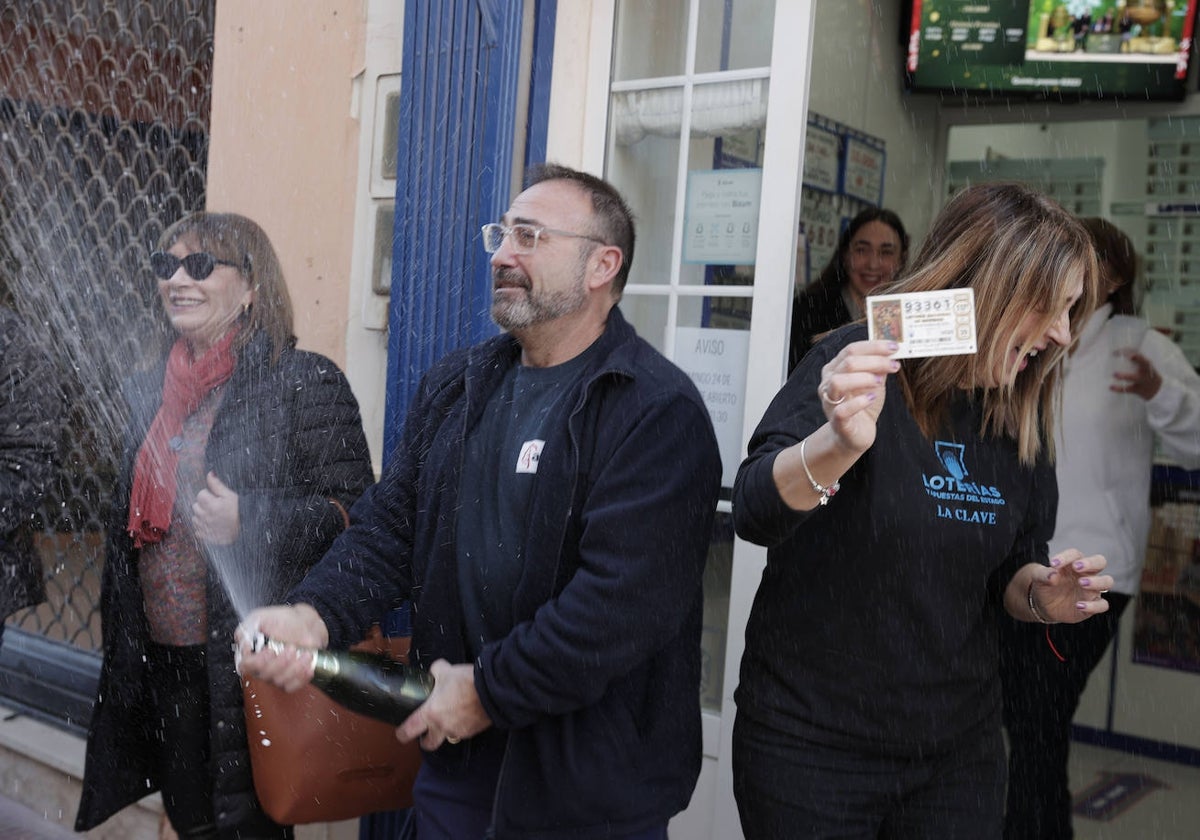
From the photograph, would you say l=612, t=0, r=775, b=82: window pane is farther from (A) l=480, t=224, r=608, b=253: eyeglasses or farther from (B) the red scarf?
(B) the red scarf

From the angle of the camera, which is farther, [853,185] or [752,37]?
[853,185]

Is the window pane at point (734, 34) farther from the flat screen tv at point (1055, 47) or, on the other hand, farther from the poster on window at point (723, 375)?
the flat screen tv at point (1055, 47)

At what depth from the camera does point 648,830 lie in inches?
111

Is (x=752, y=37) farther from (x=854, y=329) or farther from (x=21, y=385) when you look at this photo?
(x=21, y=385)

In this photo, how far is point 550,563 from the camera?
2.74 metres

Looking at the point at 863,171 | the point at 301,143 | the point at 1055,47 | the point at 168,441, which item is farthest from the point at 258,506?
the point at 1055,47

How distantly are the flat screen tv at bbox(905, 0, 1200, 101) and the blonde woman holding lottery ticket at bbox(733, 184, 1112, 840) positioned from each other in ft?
13.5

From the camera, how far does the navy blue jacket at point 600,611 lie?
2.62m

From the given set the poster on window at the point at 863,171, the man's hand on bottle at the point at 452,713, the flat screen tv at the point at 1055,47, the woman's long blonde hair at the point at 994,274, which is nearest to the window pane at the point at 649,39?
the woman's long blonde hair at the point at 994,274

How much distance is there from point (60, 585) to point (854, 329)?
15.5ft

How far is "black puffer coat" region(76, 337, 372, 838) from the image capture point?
3.62 metres

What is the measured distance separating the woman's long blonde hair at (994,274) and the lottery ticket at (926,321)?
140 millimetres

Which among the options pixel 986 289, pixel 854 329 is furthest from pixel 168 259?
pixel 986 289

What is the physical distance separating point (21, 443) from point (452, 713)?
77.9 inches
